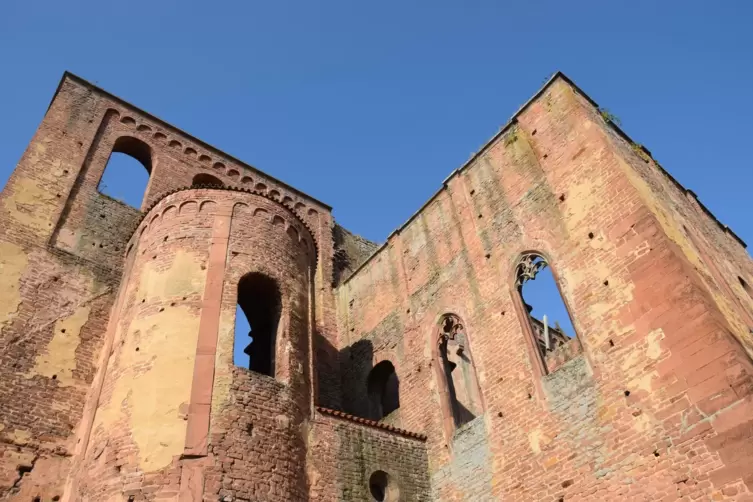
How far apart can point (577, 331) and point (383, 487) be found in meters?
4.22

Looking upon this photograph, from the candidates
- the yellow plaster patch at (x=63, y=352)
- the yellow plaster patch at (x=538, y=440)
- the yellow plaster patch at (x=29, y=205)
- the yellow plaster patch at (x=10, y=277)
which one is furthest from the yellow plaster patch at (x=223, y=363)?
the yellow plaster patch at (x=29, y=205)

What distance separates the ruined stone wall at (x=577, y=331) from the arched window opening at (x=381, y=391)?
267mm

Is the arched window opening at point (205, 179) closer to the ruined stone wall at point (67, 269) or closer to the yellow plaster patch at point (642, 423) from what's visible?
the ruined stone wall at point (67, 269)

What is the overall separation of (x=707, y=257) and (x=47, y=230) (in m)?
12.4

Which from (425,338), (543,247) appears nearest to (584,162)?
(543,247)

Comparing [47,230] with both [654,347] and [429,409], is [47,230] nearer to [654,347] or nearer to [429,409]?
[429,409]

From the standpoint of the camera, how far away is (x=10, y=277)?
35.3 ft

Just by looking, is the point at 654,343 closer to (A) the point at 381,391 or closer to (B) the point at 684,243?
(B) the point at 684,243

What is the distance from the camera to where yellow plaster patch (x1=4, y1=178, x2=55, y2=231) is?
38.6 ft

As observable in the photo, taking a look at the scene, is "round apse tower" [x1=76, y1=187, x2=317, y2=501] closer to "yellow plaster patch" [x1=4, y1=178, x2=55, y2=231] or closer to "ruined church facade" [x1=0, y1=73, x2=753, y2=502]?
"ruined church facade" [x1=0, y1=73, x2=753, y2=502]

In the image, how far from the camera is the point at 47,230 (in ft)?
39.2

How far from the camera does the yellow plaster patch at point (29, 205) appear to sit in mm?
11773

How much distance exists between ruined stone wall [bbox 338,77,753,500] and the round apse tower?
2728 mm

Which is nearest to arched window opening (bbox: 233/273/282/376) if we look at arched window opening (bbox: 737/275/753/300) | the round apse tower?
the round apse tower
